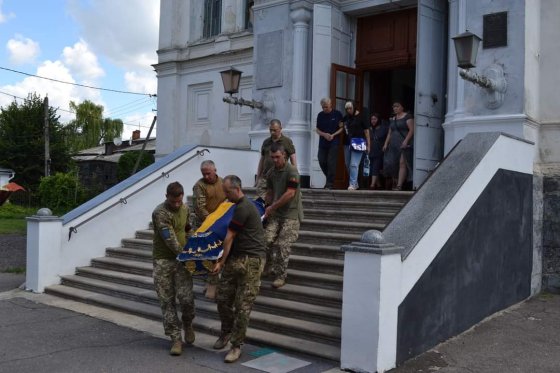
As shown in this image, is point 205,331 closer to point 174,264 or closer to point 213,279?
point 213,279

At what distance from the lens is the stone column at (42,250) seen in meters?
9.22

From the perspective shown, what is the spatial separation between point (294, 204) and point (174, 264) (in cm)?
176

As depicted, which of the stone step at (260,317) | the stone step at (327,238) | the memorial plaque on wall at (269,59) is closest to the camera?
the stone step at (260,317)

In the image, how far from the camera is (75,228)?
963 centimetres

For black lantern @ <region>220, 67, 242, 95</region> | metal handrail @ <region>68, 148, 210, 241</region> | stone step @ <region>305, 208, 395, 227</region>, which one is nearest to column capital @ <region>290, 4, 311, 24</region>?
black lantern @ <region>220, 67, 242, 95</region>

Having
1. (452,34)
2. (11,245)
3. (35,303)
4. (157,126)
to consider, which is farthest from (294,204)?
(157,126)

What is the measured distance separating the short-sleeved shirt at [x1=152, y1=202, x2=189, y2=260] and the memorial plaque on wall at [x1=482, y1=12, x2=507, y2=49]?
18.7 feet

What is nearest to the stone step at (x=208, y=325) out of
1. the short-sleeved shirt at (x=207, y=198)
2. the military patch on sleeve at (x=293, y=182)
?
the short-sleeved shirt at (x=207, y=198)

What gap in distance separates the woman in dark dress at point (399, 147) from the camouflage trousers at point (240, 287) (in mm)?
4626

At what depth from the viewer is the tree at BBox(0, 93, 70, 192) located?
33.1m

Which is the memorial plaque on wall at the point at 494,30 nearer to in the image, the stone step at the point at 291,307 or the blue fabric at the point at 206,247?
the stone step at the point at 291,307

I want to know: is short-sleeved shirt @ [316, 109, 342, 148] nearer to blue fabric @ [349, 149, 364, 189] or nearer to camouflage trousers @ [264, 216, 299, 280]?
blue fabric @ [349, 149, 364, 189]

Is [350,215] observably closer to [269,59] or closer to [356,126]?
[356,126]

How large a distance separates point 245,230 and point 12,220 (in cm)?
1665
